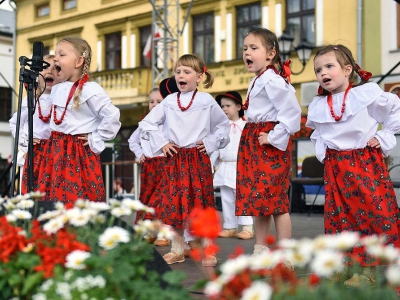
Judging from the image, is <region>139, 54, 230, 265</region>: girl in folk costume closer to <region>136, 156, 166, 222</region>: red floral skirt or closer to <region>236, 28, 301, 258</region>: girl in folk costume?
<region>236, 28, 301, 258</region>: girl in folk costume

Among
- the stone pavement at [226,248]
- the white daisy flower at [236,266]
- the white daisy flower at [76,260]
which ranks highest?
the white daisy flower at [236,266]

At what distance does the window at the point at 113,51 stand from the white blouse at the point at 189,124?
760 inches

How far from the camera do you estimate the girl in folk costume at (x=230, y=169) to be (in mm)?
7102

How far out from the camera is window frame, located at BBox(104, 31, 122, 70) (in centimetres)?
2403

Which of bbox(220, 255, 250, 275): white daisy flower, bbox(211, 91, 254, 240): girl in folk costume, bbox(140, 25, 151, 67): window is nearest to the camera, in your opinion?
bbox(220, 255, 250, 275): white daisy flower

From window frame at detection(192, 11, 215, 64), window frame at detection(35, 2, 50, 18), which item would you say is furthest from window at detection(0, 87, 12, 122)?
window frame at detection(192, 11, 215, 64)

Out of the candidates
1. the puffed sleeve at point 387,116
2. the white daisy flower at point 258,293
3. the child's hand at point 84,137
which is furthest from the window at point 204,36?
the white daisy flower at point 258,293

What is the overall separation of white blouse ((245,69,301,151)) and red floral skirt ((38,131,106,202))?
44.3 inches

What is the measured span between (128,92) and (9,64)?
8667 mm

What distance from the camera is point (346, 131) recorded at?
13.1 feet

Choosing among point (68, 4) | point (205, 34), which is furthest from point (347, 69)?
point (68, 4)

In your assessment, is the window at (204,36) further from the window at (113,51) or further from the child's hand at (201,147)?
the child's hand at (201,147)

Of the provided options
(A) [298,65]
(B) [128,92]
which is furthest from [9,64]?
(A) [298,65]

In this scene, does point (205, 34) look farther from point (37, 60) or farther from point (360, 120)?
point (360, 120)
